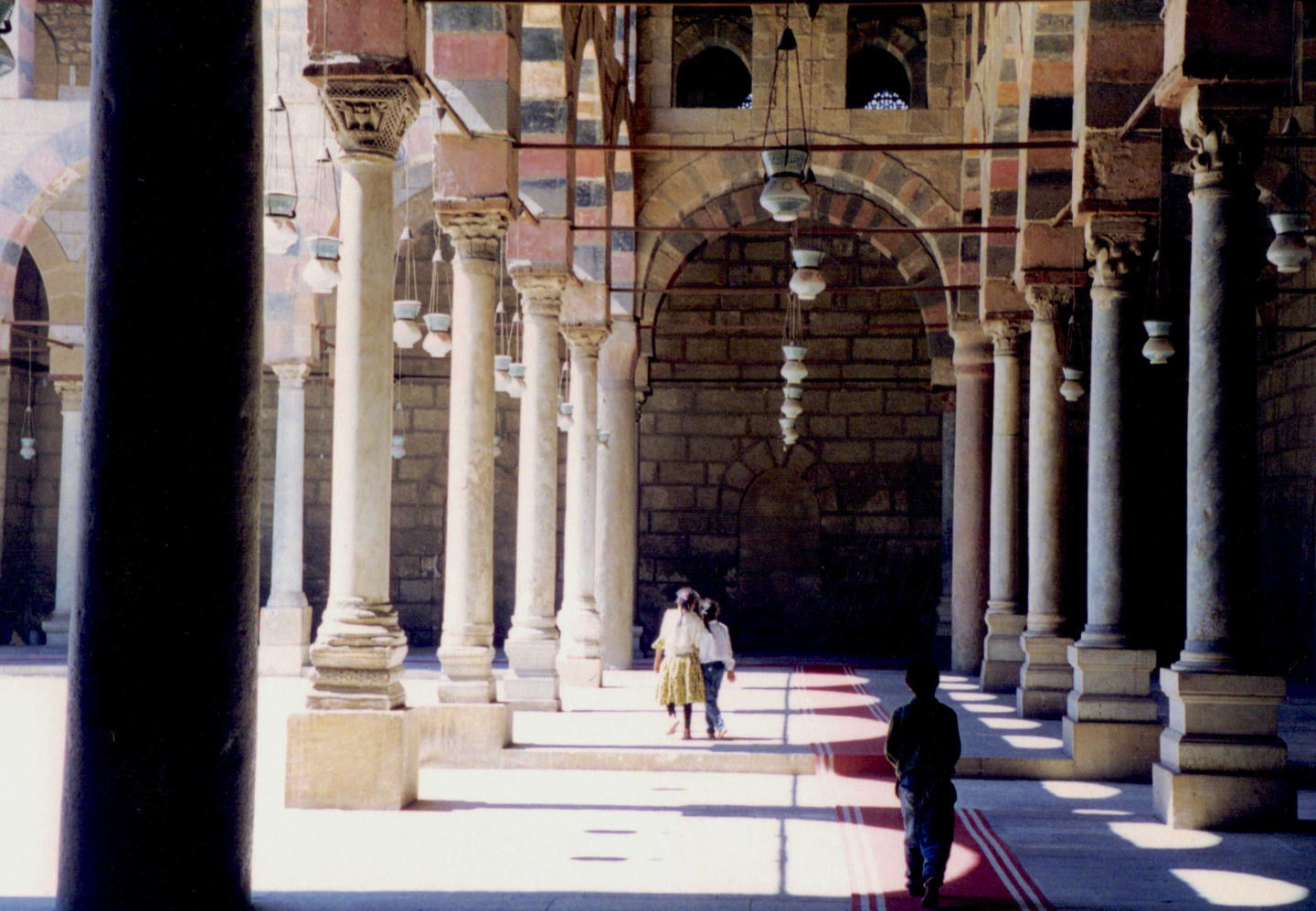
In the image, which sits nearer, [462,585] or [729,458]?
[462,585]

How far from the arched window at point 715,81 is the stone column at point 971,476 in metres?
5.10

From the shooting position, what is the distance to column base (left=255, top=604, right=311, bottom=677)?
710 inches

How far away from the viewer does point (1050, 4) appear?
493 inches

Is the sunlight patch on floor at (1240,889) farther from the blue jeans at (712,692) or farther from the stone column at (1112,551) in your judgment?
the blue jeans at (712,692)

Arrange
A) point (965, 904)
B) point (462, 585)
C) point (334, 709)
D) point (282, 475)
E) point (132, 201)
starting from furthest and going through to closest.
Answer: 1. point (282, 475)
2. point (462, 585)
3. point (334, 709)
4. point (965, 904)
5. point (132, 201)

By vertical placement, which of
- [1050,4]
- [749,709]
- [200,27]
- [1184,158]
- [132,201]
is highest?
[1050,4]

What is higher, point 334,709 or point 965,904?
point 334,709

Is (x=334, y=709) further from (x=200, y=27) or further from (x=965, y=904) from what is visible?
(x=200, y=27)

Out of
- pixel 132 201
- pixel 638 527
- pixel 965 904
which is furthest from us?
pixel 638 527

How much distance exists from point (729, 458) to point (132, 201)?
2107 cm

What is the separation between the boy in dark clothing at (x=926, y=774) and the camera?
21.5ft

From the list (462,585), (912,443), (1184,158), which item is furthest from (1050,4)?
(912,443)

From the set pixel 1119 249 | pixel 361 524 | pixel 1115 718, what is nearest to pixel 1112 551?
pixel 1115 718

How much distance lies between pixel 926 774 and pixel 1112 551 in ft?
16.7
